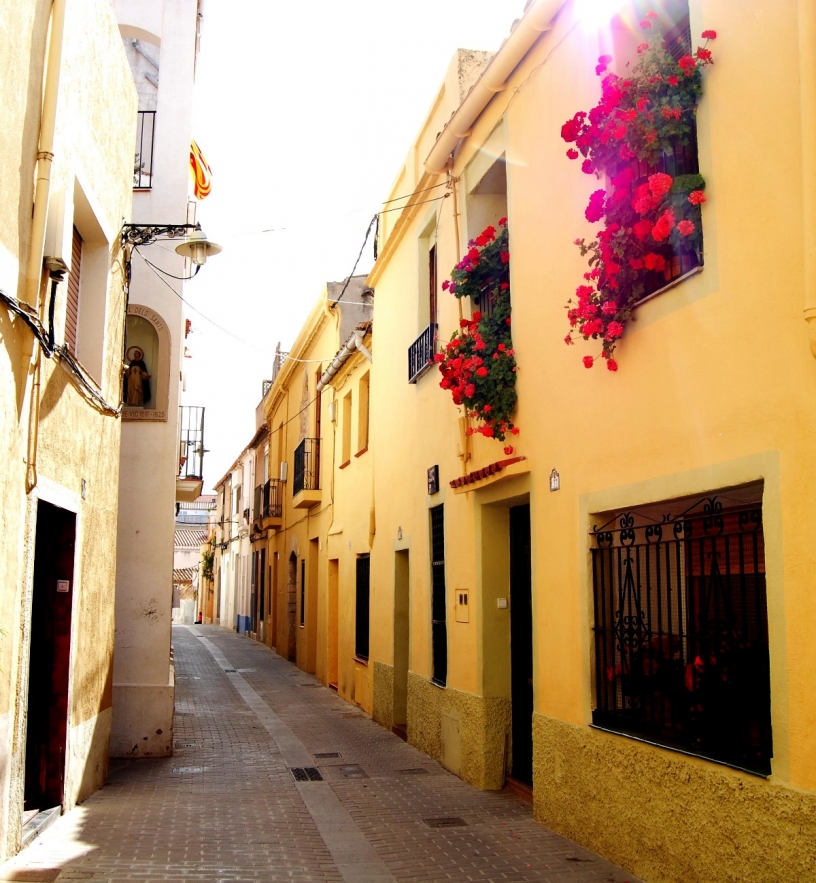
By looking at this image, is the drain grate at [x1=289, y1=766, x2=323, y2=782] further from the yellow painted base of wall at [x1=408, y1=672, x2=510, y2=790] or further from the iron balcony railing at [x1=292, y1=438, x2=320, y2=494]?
the iron balcony railing at [x1=292, y1=438, x2=320, y2=494]

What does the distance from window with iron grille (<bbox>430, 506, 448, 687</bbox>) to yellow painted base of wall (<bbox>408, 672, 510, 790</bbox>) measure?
9.6 inches

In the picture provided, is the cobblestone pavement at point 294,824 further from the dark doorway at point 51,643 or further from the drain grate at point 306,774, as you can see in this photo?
the dark doorway at point 51,643

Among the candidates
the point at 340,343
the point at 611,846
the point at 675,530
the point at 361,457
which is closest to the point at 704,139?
the point at 675,530

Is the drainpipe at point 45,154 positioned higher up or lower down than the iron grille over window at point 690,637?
higher up

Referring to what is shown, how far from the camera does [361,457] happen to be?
52.9 feet

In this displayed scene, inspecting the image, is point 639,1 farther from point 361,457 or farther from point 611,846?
point 361,457

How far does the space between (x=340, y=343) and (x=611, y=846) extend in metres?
13.9

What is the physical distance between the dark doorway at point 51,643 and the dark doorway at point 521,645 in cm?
403

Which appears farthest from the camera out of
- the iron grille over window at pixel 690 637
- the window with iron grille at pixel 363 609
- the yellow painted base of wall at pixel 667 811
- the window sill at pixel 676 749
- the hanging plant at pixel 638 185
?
the window with iron grille at pixel 363 609

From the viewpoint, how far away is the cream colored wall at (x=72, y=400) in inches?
239

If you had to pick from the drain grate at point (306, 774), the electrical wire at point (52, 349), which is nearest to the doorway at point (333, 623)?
the drain grate at point (306, 774)

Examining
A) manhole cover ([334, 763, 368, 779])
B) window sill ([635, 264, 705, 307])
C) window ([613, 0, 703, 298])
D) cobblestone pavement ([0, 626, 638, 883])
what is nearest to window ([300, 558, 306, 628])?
cobblestone pavement ([0, 626, 638, 883])

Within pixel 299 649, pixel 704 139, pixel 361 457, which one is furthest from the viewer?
pixel 299 649

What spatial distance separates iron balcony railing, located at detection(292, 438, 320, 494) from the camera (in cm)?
2089
